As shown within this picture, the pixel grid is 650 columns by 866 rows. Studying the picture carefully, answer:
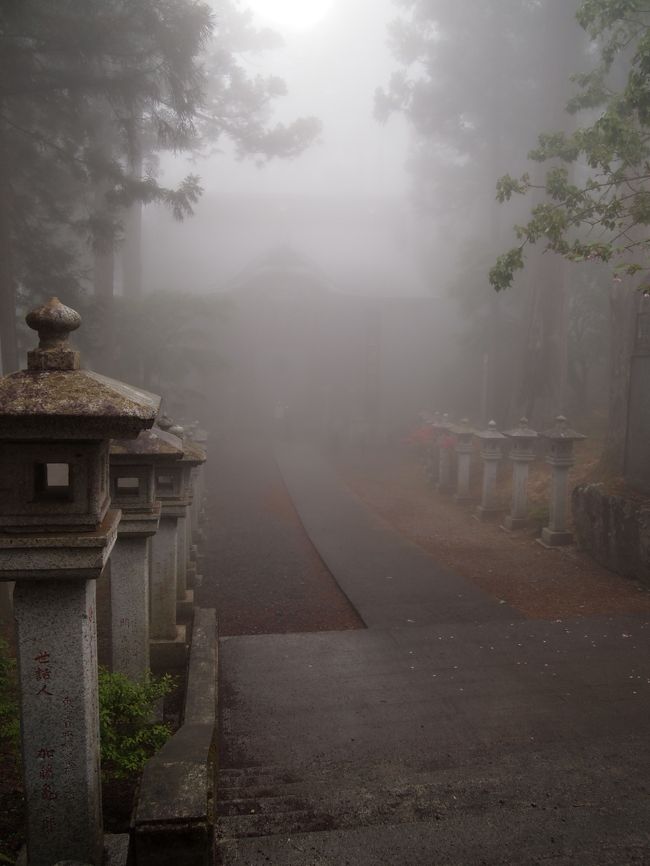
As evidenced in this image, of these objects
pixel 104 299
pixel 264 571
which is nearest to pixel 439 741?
pixel 264 571

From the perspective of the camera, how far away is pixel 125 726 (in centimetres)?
395

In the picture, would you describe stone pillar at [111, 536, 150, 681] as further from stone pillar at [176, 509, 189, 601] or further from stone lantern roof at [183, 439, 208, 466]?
stone pillar at [176, 509, 189, 601]

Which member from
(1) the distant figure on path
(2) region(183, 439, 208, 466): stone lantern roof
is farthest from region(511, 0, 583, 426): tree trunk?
(2) region(183, 439, 208, 466): stone lantern roof

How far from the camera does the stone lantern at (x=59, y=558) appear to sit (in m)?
2.58

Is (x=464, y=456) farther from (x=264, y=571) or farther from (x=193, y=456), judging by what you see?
(x=193, y=456)

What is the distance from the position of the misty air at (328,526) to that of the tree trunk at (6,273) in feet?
0.23

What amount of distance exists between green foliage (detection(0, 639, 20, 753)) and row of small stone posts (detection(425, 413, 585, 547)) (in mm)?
8121

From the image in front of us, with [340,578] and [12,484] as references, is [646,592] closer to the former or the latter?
[340,578]

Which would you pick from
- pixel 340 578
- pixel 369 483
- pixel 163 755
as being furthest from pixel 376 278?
pixel 163 755

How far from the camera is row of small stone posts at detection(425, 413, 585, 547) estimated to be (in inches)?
410

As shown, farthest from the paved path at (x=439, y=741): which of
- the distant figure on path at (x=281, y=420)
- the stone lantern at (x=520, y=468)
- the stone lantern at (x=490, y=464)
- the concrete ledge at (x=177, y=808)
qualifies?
the distant figure on path at (x=281, y=420)

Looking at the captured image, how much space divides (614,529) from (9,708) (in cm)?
771

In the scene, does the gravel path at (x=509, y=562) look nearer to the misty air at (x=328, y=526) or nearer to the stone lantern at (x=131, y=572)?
the misty air at (x=328, y=526)

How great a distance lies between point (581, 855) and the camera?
3084mm
